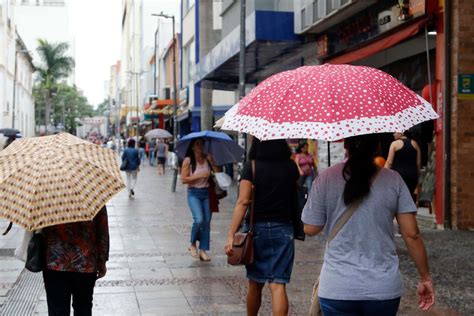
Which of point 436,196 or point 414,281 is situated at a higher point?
point 436,196

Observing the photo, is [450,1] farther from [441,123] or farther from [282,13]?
[282,13]

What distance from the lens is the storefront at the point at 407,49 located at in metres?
11.4

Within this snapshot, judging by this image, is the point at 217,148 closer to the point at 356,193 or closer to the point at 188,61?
the point at 356,193

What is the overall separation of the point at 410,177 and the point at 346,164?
6462 millimetres

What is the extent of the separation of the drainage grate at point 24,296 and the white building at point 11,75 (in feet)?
149

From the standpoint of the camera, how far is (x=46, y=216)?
3918 mm

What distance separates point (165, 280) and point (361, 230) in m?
4.76

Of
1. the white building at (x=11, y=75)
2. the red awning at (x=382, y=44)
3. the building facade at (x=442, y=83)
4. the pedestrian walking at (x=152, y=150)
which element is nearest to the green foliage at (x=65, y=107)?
the white building at (x=11, y=75)

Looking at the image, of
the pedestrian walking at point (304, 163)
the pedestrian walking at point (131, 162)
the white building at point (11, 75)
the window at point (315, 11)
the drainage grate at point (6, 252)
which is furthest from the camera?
the white building at point (11, 75)

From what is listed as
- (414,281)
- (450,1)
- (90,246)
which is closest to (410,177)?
(414,281)

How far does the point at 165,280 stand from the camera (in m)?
7.84

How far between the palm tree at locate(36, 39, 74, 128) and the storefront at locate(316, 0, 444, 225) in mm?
58917

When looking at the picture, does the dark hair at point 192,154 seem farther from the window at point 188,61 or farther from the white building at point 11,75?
the white building at point 11,75

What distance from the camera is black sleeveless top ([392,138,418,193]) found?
31.7ft
